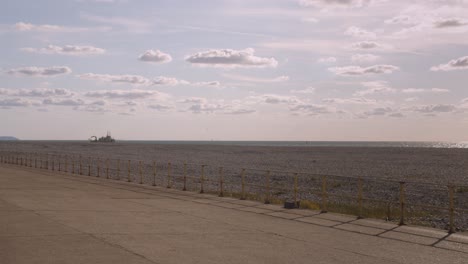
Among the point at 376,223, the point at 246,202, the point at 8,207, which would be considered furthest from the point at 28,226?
the point at 376,223

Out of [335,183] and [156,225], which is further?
[335,183]

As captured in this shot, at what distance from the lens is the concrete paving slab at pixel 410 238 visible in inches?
451

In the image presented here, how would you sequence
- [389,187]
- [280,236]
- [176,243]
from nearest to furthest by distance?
[176,243] < [280,236] < [389,187]

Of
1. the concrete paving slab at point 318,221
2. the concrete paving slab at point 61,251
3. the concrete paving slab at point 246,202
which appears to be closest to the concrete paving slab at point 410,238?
the concrete paving slab at point 318,221

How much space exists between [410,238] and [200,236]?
14.6 ft

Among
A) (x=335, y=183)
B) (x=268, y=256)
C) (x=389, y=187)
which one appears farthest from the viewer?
(x=335, y=183)

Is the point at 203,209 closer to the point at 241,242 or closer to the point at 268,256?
the point at 241,242

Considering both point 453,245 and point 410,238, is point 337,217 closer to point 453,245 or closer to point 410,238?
point 410,238

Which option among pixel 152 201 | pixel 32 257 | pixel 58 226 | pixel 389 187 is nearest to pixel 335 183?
pixel 389 187

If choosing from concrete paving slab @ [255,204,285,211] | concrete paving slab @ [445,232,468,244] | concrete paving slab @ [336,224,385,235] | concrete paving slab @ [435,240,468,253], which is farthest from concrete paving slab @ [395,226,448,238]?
concrete paving slab @ [255,204,285,211]

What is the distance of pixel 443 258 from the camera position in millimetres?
9750

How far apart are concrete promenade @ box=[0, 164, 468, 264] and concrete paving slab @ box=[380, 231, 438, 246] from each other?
0.02 metres

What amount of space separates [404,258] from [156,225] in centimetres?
584

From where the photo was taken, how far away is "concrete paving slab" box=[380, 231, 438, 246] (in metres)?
11.5
